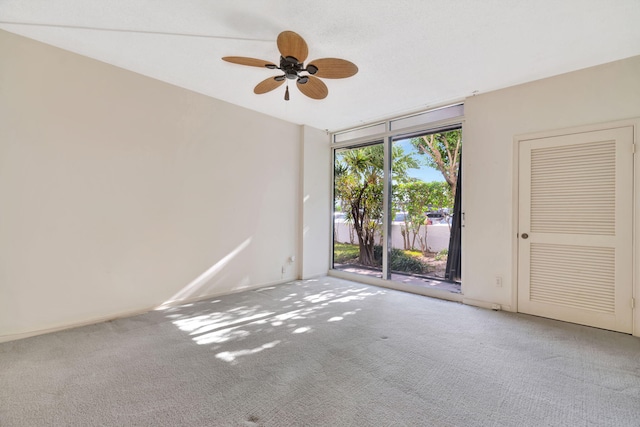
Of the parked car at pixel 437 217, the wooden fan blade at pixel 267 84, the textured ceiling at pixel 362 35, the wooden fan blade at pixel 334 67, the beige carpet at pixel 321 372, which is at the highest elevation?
the textured ceiling at pixel 362 35

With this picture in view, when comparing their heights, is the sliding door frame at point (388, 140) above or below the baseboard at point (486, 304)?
above

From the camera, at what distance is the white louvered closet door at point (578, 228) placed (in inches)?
110

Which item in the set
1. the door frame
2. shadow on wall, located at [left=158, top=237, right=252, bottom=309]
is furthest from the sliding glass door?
shadow on wall, located at [left=158, top=237, right=252, bottom=309]

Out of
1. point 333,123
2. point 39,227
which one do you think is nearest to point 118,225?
point 39,227

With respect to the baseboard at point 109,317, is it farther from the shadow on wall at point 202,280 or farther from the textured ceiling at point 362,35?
the textured ceiling at point 362,35

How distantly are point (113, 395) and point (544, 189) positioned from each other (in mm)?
4316

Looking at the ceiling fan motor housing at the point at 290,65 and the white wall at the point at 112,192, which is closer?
the ceiling fan motor housing at the point at 290,65

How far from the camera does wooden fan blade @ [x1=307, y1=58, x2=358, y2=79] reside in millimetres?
2244

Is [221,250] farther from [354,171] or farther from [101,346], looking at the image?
[354,171]

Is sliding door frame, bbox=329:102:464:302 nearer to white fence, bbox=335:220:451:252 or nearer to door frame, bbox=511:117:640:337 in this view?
white fence, bbox=335:220:451:252

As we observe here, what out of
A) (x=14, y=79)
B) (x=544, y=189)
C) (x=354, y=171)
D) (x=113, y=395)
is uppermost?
(x=14, y=79)

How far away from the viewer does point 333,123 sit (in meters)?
4.85

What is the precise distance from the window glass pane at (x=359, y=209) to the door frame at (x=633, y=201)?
191cm

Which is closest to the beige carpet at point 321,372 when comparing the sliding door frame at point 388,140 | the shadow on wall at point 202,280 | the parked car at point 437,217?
the shadow on wall at point 202,280
